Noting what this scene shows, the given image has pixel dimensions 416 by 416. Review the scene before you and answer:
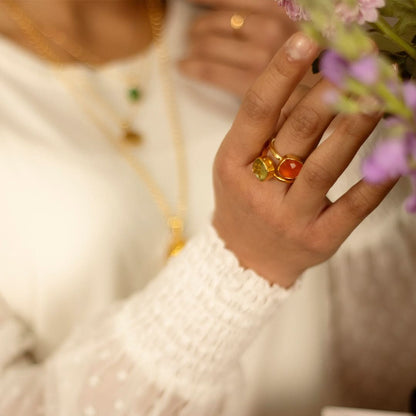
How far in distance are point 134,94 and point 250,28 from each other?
20cm

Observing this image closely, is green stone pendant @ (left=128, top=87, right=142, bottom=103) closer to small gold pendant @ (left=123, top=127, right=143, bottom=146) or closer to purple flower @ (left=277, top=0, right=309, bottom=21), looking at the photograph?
small gold pendant @ (left=123, top=127, right=143, bottom=146)

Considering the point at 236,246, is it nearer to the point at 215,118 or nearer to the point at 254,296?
the point at 254,296

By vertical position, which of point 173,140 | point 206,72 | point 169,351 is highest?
point 206,72

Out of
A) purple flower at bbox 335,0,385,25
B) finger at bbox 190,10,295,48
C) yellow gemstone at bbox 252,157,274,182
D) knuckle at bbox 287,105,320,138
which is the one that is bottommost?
→ yellow gemstone at bbox 252,157,274,182

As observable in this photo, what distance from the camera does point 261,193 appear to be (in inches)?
14.5

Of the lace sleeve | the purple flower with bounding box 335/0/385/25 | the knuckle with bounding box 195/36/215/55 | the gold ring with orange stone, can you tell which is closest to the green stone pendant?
the knuckle with bounding box 195/36/215/55

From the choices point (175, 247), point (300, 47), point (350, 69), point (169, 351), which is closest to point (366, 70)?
point (350, 69)

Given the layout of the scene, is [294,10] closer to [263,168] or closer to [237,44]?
[263,168]

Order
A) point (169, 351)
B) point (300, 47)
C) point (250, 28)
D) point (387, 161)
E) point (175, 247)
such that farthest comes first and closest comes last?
point (250, 28) → point (175, 247) → point (169, 351) → point (300, 47) → point (387, 161)

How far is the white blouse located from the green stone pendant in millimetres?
16

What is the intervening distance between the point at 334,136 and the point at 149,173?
0.49 m

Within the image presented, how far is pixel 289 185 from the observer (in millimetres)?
362

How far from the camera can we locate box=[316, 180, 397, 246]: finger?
0.32 metres

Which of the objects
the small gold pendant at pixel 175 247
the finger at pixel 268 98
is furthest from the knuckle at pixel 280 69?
the small gold pendant at pixel 175 247
